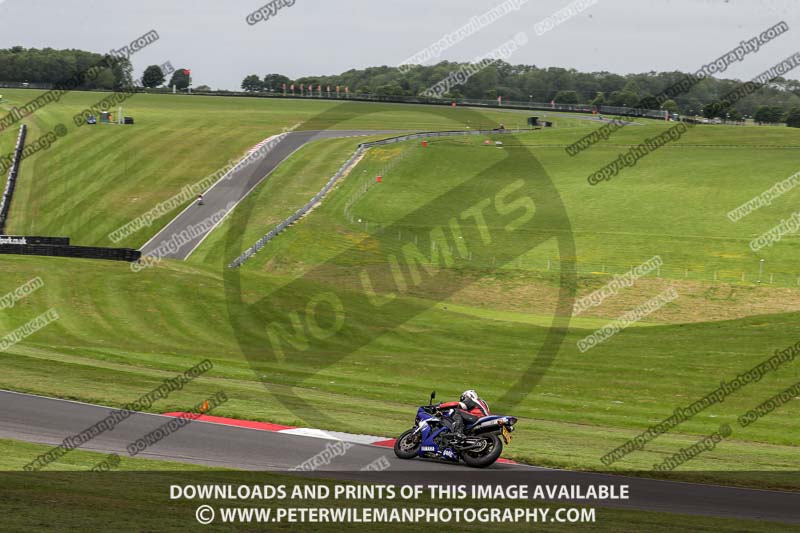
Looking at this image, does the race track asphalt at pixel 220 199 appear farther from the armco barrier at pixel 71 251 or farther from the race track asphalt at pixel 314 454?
the race track asphalt at pixel 314 454

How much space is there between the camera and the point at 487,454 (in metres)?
19.0

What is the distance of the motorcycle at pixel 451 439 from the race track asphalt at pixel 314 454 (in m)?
0.28

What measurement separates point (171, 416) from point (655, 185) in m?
58.5

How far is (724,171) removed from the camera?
79.1 meters

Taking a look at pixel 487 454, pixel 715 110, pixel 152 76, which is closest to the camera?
pixel 487 454

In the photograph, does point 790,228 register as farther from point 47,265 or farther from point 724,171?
point 47,265

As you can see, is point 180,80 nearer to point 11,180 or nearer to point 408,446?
point 11,180

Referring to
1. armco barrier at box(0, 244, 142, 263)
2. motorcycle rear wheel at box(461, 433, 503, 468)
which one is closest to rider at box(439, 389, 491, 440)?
motorcycle rear wheel at box(461, 433, 503, 468)

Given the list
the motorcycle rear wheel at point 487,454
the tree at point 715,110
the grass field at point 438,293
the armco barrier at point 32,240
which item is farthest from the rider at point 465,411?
the tree at point 715,110

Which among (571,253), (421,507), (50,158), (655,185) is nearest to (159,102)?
(50,158)

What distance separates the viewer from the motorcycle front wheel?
19688mm

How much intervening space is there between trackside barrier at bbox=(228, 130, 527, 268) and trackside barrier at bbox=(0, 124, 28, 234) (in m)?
19.1

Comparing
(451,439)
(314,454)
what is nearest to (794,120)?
(451,439)

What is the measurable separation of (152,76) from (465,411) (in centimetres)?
16500
